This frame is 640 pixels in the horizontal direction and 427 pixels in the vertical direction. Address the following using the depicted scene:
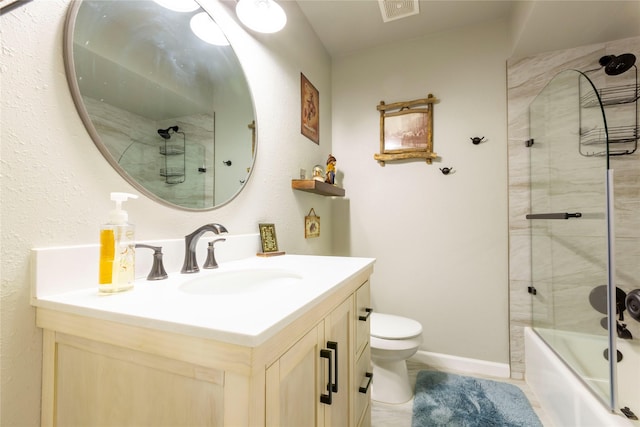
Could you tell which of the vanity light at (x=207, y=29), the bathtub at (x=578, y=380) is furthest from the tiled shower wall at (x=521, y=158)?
the vanity light at (x=207, y=29)

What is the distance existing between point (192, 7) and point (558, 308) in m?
2.30

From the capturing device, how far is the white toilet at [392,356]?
1503mm

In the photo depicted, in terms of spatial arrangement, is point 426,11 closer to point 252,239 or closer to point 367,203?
point 367,203

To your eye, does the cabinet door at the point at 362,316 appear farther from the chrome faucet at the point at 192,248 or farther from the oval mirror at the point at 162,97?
the oval mirror at the point at 162,97

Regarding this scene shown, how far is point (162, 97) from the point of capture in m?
0.92

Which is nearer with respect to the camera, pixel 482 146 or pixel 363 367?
pixel 363 367

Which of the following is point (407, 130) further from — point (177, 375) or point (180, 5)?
point (177, 375)

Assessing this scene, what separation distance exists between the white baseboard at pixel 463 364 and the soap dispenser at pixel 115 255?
6.69ft

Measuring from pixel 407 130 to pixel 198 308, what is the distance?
2015 mm

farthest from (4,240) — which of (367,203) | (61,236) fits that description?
(367,203)

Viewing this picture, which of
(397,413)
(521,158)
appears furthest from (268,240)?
(521,158)

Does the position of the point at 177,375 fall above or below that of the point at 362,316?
above

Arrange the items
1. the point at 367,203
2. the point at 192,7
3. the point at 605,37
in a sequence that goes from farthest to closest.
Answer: the point at 367,203 → the point at 605,37 → the point at 192,7

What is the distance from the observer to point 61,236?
0.64 m
